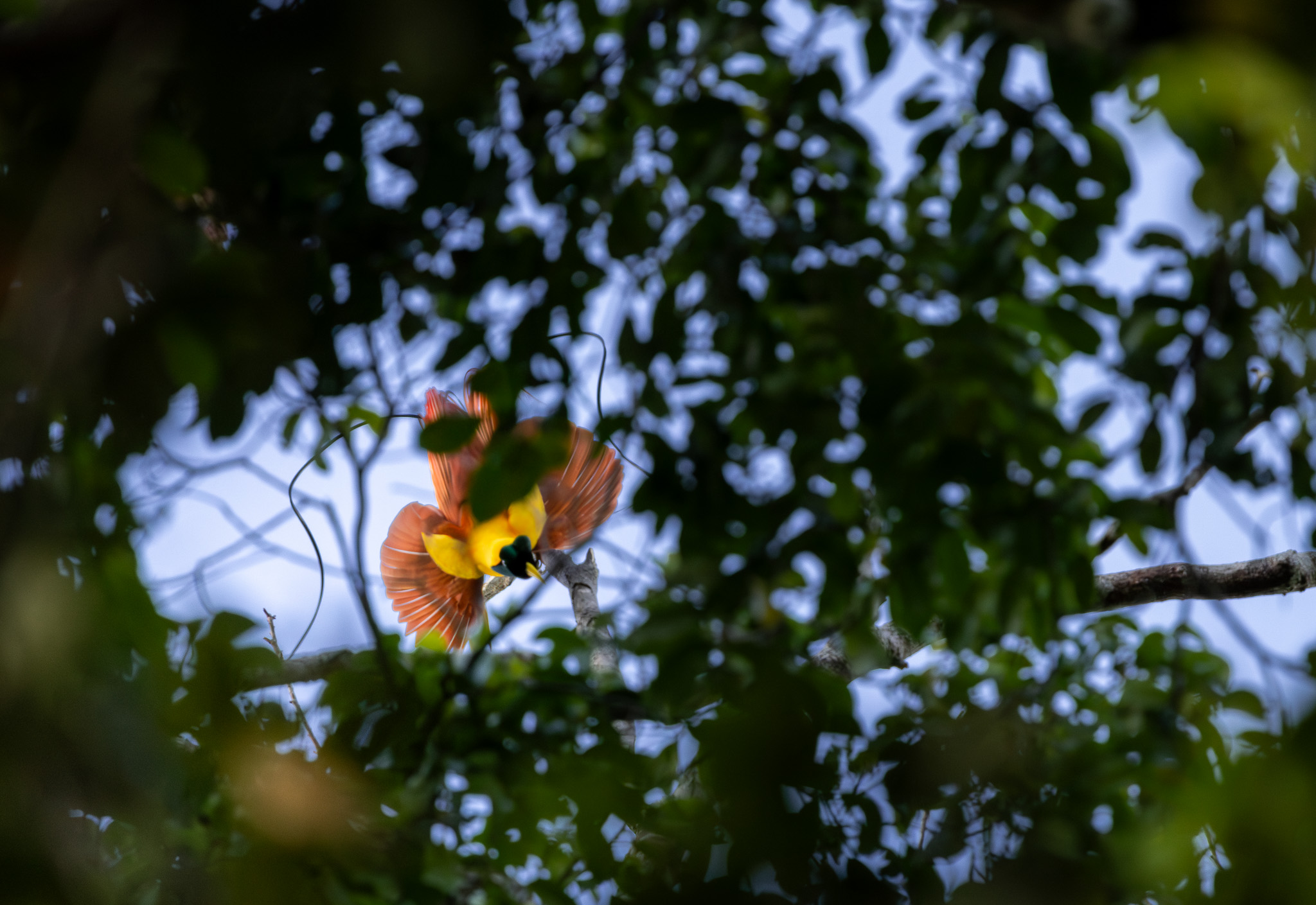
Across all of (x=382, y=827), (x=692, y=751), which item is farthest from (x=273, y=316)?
(x=692, y=751)

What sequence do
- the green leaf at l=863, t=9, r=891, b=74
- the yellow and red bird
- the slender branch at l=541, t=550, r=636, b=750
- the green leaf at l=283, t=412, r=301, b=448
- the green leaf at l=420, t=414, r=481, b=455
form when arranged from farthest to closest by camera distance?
the slender branch at l=541, t=550, r=636, b=750 → the yellow and red bird → the green leaf at l=283, t=412, r=301, b=448 → the green leaf at l=863, t=9, r=891, b=74 → the green leaf at l=420, t=414, r=481, b=455

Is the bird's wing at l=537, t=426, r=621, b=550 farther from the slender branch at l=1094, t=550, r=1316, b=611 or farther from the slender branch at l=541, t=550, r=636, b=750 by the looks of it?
the slender branch at l=1094, t=550, r=1316, b=611

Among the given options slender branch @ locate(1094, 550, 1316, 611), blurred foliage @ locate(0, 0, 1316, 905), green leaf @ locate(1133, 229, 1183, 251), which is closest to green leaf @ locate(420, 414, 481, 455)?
blurred foliage @ locate(0, 0, 1316, 905)

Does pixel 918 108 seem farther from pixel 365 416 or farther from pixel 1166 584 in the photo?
pixel 1166 584

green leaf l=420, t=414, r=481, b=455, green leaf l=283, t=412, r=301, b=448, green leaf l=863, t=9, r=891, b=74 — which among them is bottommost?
green leaf l=420, t=414, r=481, b=455

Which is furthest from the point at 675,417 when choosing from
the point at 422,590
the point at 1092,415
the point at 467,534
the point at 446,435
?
the point at 422,590

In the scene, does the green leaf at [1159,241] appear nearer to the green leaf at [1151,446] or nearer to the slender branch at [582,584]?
the green leaf at [1151,446]

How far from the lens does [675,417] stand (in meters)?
0.88

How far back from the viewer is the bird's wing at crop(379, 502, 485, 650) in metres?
1.45

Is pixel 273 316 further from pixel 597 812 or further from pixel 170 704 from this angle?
pixel 597 812

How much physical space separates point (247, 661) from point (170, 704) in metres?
0.06

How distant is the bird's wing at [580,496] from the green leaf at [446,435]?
35 cm

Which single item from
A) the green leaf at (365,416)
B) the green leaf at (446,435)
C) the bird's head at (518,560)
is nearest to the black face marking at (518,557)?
the bird's head at (518,560)

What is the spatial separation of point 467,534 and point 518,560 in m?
0.10
